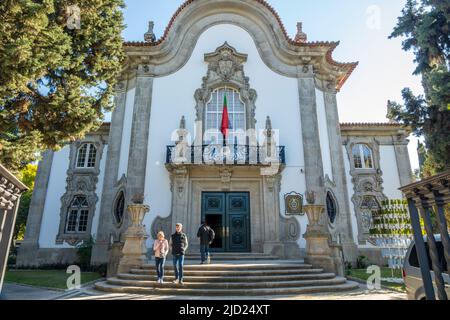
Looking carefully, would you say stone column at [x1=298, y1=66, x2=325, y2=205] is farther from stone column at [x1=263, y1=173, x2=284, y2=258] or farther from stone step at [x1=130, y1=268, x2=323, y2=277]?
stone step at [x1=130, y1=268, x2=323, y2=277]

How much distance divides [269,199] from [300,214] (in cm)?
151

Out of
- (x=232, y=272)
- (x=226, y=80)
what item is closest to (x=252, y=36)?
(x=226, y=80)

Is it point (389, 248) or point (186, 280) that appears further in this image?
point (389, 248)

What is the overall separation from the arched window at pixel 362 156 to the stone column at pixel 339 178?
340 cm

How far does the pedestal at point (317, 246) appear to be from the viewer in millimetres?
10180

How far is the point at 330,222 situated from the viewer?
14195 mm

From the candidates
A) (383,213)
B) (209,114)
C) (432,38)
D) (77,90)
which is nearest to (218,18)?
(209,114)

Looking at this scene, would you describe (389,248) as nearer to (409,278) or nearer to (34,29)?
(409,278)

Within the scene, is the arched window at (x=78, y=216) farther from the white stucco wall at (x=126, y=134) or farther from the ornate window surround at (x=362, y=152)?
the ornate window surround at (x=362, y=152)

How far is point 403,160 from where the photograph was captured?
1808cm

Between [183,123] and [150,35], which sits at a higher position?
[150,35]

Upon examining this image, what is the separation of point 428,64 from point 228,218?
30.8 ft

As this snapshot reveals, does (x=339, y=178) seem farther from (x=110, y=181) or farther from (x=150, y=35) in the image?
(x=150, y=35)

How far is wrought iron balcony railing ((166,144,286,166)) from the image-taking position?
45.8 feet
